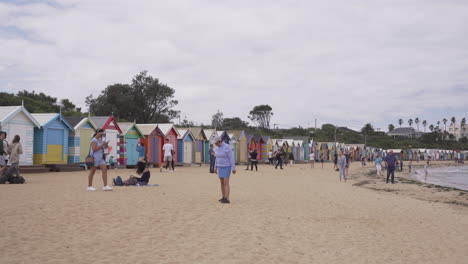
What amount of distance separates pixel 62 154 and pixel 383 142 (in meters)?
111

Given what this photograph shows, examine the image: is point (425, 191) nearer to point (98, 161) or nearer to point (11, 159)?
point (98, 161)

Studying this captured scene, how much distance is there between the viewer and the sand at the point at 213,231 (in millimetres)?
5730

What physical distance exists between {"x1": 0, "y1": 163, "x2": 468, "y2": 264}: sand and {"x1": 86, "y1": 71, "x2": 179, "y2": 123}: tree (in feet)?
168

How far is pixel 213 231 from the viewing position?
7285mm

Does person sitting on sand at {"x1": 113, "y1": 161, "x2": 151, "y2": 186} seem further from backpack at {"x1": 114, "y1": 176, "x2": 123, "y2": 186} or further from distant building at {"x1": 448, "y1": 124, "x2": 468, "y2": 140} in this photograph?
distant building at {"x1": 448, "y1": 124, "x2": 468, "y2": 140}

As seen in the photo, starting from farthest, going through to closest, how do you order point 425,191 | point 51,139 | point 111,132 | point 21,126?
point 111,132 → point 51,139 → point 21,126 → point 425,191

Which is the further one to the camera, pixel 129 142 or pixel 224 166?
pixel 129 142

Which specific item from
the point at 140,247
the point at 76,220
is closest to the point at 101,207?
the point at 76,220

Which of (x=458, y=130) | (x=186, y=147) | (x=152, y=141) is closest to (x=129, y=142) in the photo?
(x=152, y=141)

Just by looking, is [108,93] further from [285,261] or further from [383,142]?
[383,142]

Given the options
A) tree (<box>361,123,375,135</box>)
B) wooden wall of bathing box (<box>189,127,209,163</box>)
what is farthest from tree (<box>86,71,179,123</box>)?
tree (<box>361,123,375,135</box>)

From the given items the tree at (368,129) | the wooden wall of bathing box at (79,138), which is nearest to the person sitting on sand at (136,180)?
the wooden wall of bathing box at (79,138)

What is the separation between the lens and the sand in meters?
5.73

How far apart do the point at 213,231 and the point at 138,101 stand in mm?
58370
